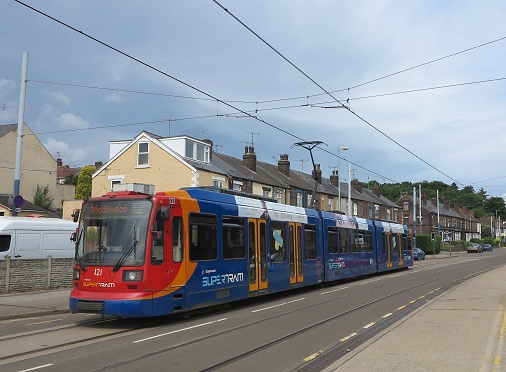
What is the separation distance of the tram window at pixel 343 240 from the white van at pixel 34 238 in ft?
36.4

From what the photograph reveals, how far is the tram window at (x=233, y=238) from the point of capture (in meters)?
13.3

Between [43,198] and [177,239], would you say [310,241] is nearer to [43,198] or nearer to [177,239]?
[177,239]

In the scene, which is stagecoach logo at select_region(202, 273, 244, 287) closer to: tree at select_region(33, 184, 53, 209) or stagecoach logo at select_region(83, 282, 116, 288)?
stagecoach logo at select_region(83, 282, 116, 288)

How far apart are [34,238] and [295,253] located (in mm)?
10575

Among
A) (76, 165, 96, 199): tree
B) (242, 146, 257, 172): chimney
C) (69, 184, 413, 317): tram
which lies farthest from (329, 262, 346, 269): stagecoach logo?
(76, 165, 96, 199): tree

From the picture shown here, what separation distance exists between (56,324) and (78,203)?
2574 cm

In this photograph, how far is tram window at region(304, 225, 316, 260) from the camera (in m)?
18.2

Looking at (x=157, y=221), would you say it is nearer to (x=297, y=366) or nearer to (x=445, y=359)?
(x=297, y=366)

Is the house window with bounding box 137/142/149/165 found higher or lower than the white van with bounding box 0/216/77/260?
higher

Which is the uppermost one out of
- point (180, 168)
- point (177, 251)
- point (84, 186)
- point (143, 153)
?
point (84, 186)

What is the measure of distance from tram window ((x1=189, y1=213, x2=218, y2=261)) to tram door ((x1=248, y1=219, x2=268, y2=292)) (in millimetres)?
1817

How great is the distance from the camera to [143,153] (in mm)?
35312

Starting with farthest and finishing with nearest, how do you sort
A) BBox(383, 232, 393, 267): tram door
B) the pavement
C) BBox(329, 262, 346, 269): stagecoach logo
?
BBox(383, 232, 393, 267): tram door → BBox(329, 262, 346, 269): stagecoach logo → the pavement

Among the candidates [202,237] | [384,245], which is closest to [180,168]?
[384,245]
